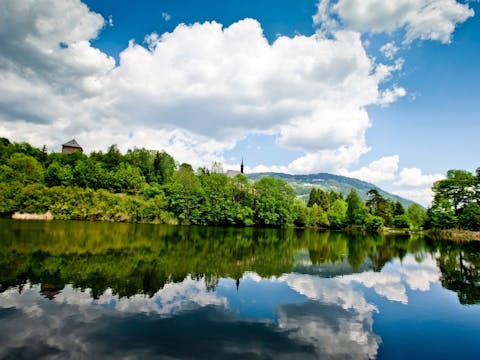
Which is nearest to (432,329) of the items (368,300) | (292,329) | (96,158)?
(368,300)

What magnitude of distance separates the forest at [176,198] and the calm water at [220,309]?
50.0 m

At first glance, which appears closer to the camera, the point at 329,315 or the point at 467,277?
the point at 329,315

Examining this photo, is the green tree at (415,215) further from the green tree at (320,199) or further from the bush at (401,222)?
the green tree at (320,199)

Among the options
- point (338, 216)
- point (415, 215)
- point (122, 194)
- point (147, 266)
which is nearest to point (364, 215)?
point (338, 216)

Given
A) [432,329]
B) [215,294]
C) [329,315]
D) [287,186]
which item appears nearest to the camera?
[432,329]

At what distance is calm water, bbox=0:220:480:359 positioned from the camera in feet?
30.4

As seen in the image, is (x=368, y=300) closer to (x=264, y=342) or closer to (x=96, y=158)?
(x=264, y=342)

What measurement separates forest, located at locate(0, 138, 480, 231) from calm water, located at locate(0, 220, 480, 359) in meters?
50.0

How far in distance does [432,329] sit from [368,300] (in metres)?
3.77

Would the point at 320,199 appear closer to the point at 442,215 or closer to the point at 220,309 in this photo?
the point at 442,215

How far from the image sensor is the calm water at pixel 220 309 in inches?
364

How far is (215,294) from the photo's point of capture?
1505 cm

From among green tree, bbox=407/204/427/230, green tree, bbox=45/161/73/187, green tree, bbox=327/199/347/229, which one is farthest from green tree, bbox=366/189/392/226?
green tree, bbox=45/161/73/187

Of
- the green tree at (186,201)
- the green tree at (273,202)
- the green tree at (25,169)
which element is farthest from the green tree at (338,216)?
the green tree at (25,169)
